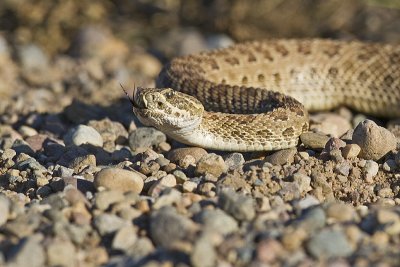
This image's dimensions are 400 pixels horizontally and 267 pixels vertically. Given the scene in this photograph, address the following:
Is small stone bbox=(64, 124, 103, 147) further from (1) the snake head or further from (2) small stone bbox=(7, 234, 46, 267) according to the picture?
(2) small stone bbox=(7, 234, 46, 267)

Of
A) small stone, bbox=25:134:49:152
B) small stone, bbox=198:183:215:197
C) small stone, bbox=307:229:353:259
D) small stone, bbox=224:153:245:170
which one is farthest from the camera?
small stone, bbox=25:134:49:152

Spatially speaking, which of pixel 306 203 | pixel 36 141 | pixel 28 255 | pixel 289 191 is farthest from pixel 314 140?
pixel 28 255

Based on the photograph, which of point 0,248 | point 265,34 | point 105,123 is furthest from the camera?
point 265,34

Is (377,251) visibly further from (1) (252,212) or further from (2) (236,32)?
(2) (236,32)

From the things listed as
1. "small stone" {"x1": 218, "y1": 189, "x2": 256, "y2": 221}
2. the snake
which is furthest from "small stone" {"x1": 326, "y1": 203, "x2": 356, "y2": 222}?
the snake

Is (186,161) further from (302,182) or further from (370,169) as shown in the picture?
(370,169)

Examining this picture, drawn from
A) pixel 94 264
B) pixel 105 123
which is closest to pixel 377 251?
pixel 94 264
